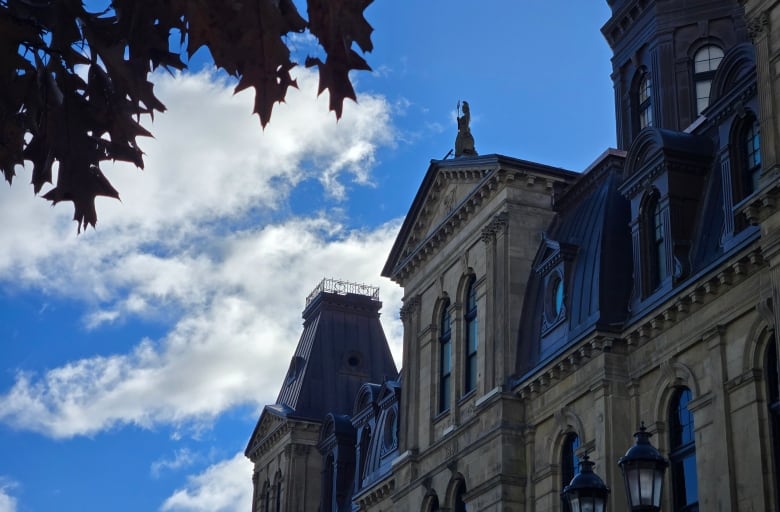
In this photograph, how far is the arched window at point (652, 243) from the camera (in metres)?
26.0

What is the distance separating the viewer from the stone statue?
3581 cm

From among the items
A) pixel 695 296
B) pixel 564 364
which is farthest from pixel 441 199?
pixel 695 296

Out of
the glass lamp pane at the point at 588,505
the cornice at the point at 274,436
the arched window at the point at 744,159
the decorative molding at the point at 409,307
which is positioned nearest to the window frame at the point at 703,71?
the decorative molding at the point at 409,307

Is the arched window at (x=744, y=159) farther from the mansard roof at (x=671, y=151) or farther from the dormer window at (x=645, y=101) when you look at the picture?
→ the dormer window at (x=645, y=101)

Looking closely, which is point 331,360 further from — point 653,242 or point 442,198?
point 653,242

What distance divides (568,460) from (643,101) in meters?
13.2

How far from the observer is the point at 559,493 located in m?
27.8

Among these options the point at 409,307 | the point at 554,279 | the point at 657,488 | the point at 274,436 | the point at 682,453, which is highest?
the point at 274,436

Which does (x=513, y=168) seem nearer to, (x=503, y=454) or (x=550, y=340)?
(x=550, y=340)

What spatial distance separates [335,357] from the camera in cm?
5284

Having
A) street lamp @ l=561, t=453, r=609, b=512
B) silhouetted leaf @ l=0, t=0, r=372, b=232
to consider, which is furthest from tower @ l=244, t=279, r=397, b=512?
silhouetted leaf @ l=0, t=0, r=372, b=232

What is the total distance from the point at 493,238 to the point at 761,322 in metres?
10.8

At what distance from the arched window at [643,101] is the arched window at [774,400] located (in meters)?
15.5

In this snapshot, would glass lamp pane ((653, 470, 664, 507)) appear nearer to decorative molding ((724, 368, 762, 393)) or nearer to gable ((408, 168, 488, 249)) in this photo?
decorative molding ((724, 368, 762, 393))
